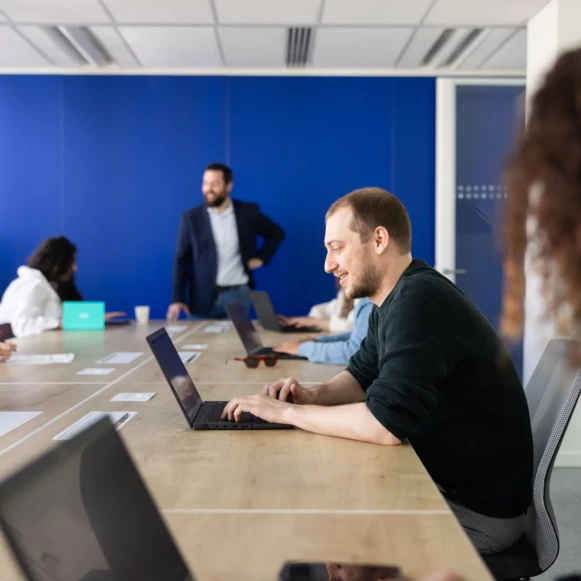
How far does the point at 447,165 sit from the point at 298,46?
1.60 m

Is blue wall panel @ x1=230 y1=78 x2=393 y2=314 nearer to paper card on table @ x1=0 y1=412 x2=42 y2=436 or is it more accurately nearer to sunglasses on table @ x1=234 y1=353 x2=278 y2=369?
sunglasses on table @ x1=234 y1=353 x2=278 y2=369

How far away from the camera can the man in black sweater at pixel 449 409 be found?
159 centimetres

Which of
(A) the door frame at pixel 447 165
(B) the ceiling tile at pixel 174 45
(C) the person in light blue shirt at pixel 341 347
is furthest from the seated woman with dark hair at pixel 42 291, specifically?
(A) the door frame at pixel 447 165

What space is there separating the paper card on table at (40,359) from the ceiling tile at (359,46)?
10.2 ft

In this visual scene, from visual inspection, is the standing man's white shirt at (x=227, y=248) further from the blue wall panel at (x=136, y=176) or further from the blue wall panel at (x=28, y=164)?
the blue wall panel at (x=28, y=164)

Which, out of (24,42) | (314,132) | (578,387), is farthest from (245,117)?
(578,387)

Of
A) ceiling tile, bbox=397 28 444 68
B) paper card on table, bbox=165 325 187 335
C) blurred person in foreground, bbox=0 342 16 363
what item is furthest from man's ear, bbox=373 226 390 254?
ceiling tile, bbox=397 28 444 68

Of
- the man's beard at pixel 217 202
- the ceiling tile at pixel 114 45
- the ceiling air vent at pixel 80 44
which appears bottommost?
the man's beard at pixel 217 202

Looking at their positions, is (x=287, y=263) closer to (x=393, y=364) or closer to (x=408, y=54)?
(x=408, y=54)

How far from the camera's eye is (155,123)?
20.3 feet

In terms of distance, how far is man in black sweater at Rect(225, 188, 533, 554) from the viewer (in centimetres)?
159

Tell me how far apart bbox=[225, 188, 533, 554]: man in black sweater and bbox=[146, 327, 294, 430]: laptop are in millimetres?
40

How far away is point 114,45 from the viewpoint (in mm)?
5430

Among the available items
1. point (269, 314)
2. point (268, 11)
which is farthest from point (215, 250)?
point (268, 11)
